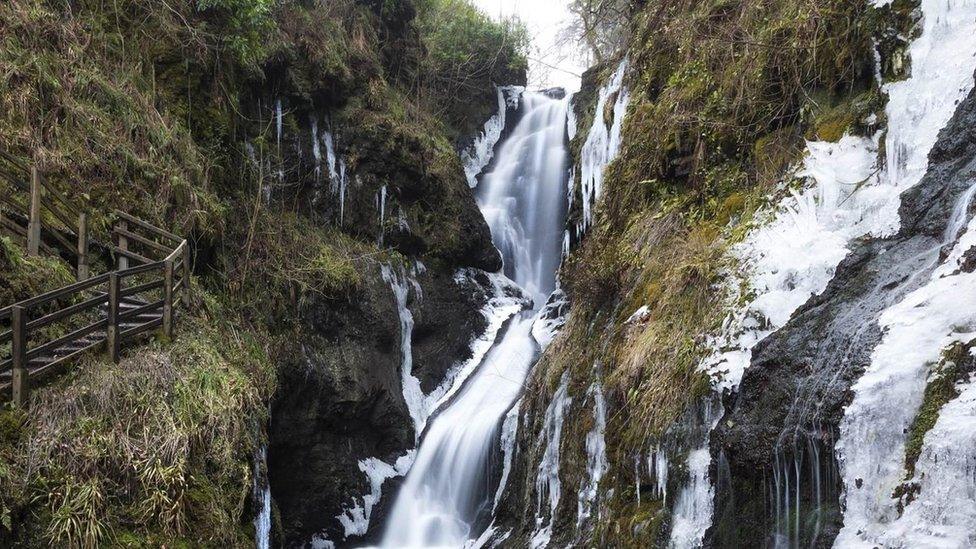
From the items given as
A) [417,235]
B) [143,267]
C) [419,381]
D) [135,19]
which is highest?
[135,19]

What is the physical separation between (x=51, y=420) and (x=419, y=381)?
7.38 metres

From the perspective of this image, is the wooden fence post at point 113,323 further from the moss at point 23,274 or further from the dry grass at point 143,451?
the moss at point 23,274

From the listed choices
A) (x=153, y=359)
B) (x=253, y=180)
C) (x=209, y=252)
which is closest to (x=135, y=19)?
(x=253, y=180)

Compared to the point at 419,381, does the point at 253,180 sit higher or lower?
higher

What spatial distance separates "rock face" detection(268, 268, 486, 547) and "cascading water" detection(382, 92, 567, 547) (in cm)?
55

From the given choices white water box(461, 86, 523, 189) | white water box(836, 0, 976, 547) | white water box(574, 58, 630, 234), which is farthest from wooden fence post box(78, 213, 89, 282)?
white water box(461, 86, 523, 189)

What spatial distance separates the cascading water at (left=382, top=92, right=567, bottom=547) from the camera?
1021 cm

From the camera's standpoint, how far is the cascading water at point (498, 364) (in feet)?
33.5

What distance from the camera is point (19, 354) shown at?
225 inches

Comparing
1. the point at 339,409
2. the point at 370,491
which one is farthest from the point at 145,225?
the point at 370,491

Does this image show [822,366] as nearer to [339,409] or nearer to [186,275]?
[186,275]

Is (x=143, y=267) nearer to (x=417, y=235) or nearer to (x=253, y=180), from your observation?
(x=253, y=180)

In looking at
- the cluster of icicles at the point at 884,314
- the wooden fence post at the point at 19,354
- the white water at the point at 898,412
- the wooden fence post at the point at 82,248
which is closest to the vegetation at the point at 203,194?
the wooden fence post at the point at 19,354

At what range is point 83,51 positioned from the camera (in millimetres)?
9391
